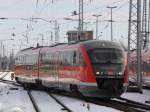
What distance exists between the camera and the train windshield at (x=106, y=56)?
26.0m

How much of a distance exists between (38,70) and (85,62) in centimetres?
1196

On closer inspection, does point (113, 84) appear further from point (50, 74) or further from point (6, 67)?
point (6, 67)

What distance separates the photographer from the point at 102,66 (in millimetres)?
25750

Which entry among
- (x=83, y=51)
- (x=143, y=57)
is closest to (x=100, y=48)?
(x=83, y=51)

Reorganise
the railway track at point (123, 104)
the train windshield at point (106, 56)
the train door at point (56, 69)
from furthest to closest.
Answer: the train door at point (56, 69) → the train windshield at point (106, 56) → the railway track at point (123, 104)

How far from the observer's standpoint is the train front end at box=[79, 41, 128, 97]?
25.5m

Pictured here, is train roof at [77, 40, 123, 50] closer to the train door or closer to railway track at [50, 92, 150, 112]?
railway track at [50, 92, 150, 112]

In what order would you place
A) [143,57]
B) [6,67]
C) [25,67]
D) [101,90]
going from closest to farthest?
[101,90] < [143,57] < [25,67] < [6,67]

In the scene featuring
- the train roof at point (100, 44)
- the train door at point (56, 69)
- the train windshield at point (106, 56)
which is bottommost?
the train door at point (56, 69)

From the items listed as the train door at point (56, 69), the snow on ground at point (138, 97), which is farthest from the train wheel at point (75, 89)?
the train door at point (56, 69)

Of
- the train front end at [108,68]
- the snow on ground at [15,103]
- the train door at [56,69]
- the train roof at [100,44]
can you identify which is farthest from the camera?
the train door at [56,69]

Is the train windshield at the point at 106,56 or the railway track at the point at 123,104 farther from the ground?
the train windshield at the point at 106,56

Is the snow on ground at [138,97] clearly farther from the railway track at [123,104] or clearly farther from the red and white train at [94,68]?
the red and white train at [94,68]

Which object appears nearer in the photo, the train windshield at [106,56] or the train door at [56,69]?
the train windshield at [106,56]
